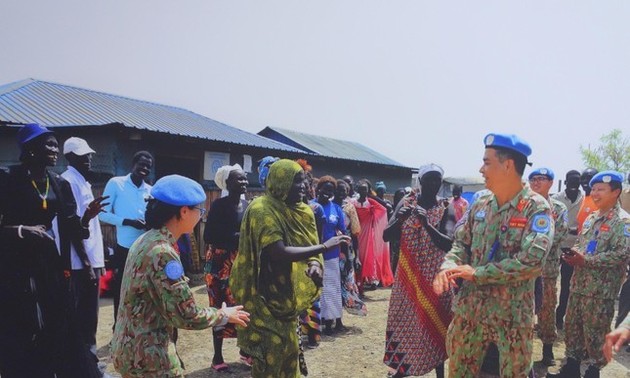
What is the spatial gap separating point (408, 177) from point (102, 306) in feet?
60.2

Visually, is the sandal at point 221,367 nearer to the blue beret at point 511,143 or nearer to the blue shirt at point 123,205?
the blue shirt at point 123,205

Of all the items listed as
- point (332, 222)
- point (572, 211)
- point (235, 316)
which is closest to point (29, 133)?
point (235, 316)

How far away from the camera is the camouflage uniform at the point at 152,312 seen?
7.09ft

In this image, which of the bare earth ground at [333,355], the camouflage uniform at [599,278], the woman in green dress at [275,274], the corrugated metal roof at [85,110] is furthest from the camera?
the corrugated metal roof at [85,110]

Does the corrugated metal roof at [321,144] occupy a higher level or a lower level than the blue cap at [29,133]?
higher

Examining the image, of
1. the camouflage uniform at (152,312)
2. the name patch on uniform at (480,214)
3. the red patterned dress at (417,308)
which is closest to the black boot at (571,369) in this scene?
the red patterned dress at (417,308)

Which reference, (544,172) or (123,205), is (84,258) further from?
(544,172)

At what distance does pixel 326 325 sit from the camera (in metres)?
6.05

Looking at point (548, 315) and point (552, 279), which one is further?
point (552, 279)

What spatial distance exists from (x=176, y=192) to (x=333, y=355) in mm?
3650

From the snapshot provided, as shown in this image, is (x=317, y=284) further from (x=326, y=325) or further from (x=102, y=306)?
(x=102, y=306)

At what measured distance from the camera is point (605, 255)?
407 centimetres

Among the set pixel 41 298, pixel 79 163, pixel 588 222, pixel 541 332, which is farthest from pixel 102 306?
pixel 588 222

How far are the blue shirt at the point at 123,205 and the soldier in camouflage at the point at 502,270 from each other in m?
3.46
